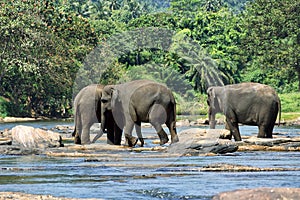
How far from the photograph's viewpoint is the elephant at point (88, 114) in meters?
27.8

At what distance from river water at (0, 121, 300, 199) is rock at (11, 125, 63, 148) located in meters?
1.31

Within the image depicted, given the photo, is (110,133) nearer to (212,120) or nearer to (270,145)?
(270,145)

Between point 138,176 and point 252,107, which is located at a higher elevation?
point 252,107

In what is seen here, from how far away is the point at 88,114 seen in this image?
28.4 metres

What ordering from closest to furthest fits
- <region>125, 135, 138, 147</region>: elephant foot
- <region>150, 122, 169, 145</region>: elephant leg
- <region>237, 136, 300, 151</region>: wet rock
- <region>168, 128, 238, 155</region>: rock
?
<region>168, 128, 238, 155</region>: rock, <region>237, 136, 300, 151</region>: wet rock, <region>125, 135, 138, 147</region>: elephant foot, <region>150, 122, 169, 145</region>: elephant leg

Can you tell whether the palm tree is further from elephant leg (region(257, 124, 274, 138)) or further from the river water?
the river water

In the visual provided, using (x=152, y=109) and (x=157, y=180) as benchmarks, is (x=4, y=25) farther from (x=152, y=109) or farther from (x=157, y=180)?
(x=157, y=180)

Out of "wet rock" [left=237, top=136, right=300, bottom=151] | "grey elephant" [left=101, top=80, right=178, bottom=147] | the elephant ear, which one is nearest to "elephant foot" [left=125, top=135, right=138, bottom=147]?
"grey elephant" [left=101, top=80, right=178, bottom=147]

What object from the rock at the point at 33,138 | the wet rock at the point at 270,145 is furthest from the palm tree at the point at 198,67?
the rock at the point at 33,138

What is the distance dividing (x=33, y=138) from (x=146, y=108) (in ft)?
11.6

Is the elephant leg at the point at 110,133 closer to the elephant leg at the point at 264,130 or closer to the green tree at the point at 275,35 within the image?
the elephant leg at the point at 264,130

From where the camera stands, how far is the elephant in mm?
27778

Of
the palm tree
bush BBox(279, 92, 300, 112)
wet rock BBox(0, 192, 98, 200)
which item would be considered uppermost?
wet rock BBox(0, 192, 98, 200)

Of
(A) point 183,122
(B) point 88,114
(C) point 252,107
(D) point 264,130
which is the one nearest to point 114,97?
(B) point 88,114
